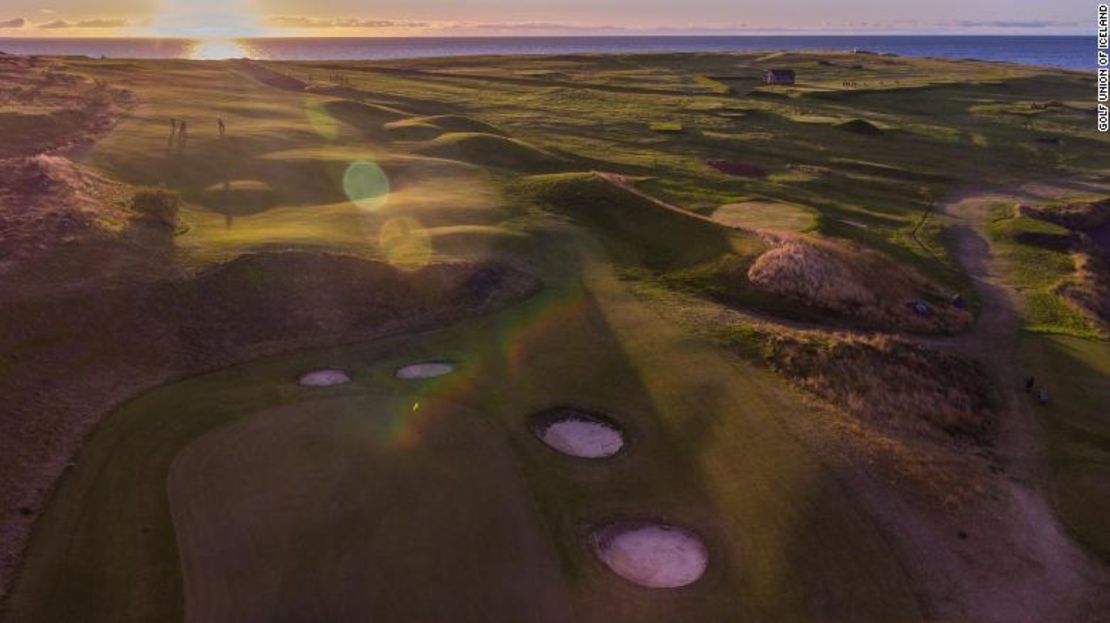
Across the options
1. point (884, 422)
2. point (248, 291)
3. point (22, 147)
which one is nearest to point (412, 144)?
point (22, 147)

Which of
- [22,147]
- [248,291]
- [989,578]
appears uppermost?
[22,147]

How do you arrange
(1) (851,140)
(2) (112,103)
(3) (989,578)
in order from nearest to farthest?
1. (3) (989,578)
2. (2) (112,103)
3. (1) (851,140)

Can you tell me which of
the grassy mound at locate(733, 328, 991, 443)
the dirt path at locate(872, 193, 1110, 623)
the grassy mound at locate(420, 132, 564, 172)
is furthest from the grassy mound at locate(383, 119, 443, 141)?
the dirt path at locate(872, 193, 1110, 623)

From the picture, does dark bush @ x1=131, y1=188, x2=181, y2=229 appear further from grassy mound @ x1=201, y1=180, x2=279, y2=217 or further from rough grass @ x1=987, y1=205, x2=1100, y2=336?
rough grass @ x1=987, y1=205, x2=1100, y2=336

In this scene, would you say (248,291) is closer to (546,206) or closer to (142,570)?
(142,570)

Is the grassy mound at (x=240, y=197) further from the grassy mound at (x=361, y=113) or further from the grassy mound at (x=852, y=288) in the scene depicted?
the grassy mound at (x=361, y=113)

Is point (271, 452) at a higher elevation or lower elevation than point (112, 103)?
lower
